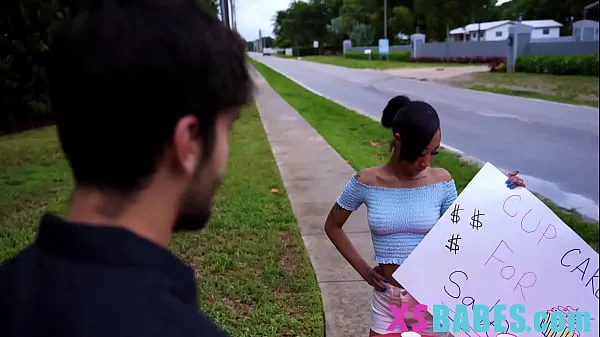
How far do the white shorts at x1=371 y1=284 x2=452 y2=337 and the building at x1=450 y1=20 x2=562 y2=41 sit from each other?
64.1 metres

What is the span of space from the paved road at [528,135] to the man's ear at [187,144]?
16.0 feet

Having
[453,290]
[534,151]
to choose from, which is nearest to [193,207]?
[453,290]

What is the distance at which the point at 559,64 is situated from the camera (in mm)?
26984

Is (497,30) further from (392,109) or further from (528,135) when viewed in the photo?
(392,109)

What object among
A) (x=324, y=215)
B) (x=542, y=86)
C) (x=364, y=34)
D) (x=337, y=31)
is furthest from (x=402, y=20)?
(x=324, y=215)

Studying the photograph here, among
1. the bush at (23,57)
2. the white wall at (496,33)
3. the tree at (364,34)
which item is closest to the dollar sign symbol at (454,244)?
the bush at (23,57)

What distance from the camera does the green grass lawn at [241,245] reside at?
13.2 feet

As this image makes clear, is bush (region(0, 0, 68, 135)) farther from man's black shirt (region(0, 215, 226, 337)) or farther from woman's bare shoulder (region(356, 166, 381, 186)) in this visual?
man's black shirt (region(0, 215, 226, 337))

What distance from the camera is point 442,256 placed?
2.24m

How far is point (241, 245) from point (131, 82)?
14.8ft

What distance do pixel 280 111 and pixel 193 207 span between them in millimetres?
16330

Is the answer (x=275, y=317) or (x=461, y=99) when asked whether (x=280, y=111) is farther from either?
(x=275, y=317)

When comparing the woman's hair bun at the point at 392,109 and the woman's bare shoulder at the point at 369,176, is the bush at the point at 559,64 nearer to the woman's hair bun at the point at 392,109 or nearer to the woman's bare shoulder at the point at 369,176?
the woman's hair bun at the point at 392,109

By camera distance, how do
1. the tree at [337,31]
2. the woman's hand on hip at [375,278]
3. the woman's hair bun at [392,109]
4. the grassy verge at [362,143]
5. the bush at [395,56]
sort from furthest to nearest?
1. the tree at [337,31]
2. the bush at [395,56]
3. the grassy verge at [362,143]
4. the woman's hair bun at [392,109]
5. the woman's hand on hip at [375,278]
